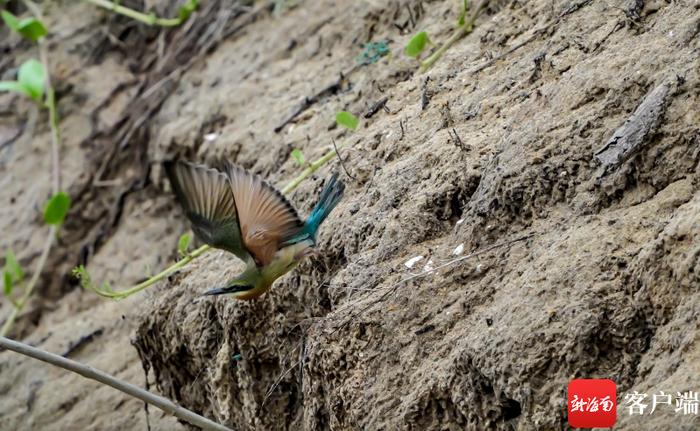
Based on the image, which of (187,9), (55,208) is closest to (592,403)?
(55,208)

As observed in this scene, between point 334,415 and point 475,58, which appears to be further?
point 475,58

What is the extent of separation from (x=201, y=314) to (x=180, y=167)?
63cm

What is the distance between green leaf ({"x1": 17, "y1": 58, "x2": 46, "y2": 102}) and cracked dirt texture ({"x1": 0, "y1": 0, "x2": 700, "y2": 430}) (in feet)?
4.35

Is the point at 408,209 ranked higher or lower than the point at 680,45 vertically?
lower

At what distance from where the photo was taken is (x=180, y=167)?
3.32 meters

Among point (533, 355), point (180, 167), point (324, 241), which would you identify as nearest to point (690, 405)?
point (533, 355)

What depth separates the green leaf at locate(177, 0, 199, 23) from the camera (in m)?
6.16

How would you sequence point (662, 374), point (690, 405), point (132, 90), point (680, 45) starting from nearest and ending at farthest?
point (690, 405), point (662, 374), point (680, 45), point (132, 90)

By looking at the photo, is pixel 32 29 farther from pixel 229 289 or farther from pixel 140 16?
pixel 229 289

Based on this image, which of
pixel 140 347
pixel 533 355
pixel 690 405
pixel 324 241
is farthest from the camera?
pixel 140 347

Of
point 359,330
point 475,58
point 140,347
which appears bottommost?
point 140,347

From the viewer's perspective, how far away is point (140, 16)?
246 inches

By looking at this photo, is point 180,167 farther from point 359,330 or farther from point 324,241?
point 359,330

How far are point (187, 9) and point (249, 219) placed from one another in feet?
10.2
